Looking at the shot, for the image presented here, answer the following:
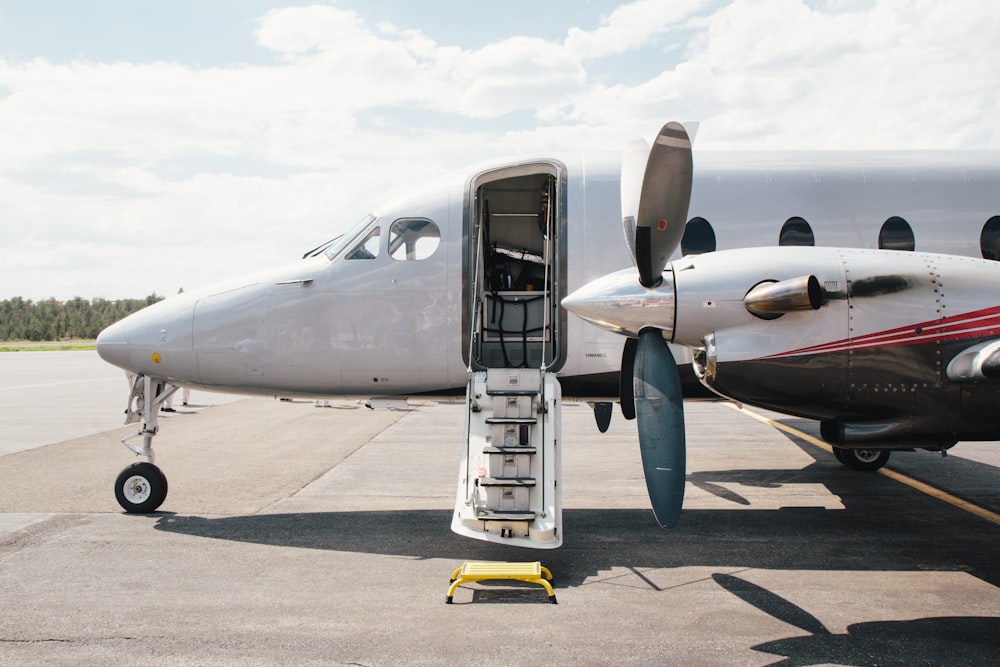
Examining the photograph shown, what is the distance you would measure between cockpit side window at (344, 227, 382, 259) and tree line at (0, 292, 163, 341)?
82675 mm

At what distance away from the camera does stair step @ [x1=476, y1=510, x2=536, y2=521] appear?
6.86 m

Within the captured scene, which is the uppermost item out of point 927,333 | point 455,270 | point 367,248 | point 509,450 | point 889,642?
point 367,248

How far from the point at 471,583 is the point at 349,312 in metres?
3.38

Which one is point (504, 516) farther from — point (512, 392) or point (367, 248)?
point (367, 248)

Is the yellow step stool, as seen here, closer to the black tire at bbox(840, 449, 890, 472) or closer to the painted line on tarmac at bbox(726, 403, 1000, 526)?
the painted line on tarmac at bbox(726, 403, 1000, 526)

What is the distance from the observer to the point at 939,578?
6684mm

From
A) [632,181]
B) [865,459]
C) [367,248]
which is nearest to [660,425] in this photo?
[632,181]

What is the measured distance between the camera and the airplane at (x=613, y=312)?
242 inches

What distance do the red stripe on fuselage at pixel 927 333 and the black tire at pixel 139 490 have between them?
7.00 meters

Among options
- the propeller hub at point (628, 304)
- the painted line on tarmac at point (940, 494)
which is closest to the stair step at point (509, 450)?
the propeller hub at point (628, 304)

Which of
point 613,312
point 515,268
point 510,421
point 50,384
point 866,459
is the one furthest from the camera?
point 50,384

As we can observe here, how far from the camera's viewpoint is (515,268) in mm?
10109

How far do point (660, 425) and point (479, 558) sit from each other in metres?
2.22

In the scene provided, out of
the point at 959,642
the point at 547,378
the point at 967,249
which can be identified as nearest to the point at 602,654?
the point at 959,642
